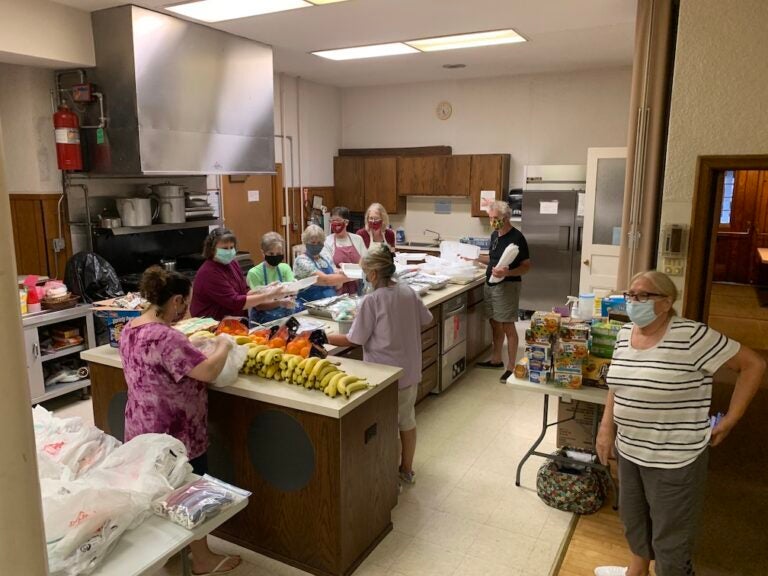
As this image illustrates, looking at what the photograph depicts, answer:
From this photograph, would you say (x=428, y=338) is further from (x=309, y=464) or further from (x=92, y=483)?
(x=92, y=483)

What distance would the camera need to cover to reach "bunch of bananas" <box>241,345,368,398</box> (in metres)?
2.60

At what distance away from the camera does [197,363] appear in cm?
247

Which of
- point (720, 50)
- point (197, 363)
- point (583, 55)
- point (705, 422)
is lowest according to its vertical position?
point (705, 422)

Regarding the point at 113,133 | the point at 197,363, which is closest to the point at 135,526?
the point at 197,363

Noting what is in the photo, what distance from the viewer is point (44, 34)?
13.9 ft

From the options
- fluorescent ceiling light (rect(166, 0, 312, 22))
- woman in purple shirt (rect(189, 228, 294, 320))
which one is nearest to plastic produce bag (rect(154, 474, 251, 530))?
woman in purple shirt (rect(189, 228, 294, 320))

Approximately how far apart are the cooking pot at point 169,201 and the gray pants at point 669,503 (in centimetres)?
443

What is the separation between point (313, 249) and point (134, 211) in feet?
5.92

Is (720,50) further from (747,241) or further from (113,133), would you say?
(747,241)

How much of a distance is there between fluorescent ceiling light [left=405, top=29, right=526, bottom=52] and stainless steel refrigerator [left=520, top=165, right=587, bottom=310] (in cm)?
188

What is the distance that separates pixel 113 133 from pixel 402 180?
158 inches

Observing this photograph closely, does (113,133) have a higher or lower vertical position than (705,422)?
higher

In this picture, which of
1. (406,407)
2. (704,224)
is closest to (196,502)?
(406,407)

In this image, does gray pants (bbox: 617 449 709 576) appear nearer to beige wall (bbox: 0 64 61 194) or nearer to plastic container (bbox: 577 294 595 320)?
plastic container (bbox: 577 294 595 320)
